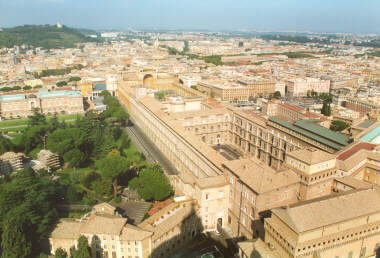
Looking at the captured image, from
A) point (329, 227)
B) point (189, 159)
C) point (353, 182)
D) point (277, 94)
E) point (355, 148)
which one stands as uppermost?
point (355, 148)

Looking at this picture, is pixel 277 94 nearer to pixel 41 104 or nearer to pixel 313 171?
pixel 41 104

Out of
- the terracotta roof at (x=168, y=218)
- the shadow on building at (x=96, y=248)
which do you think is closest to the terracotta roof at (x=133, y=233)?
the terracotta roof at (x=168, y=218)

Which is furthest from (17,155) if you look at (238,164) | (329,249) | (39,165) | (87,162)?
(329,249)

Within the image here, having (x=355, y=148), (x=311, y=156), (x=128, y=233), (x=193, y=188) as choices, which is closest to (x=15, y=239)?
(x=128, y=233)

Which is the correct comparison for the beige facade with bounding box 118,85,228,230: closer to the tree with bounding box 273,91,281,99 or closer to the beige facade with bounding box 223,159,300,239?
the beige facade with bounding box 223,159,300,239

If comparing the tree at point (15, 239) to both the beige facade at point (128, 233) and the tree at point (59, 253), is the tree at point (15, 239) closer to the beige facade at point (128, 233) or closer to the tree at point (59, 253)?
the tree at point (59, 253)

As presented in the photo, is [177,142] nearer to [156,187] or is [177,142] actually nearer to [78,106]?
[156,187]

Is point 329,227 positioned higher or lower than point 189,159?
higher
